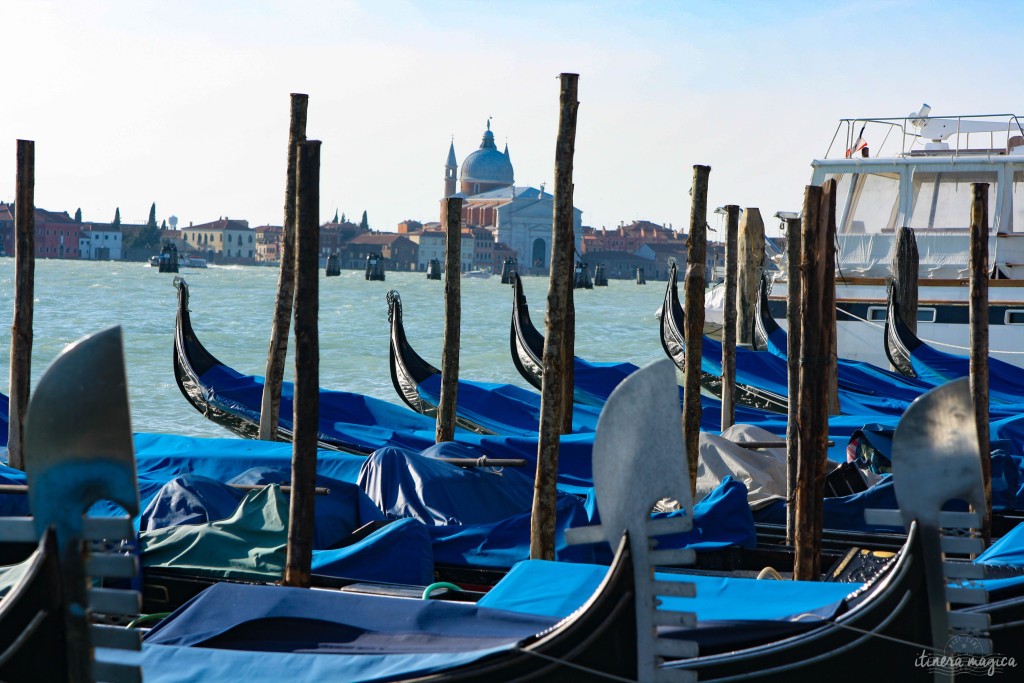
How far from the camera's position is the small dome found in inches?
3046

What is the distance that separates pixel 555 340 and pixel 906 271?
5.16 m

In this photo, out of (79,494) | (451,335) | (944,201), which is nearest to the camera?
(79,494)

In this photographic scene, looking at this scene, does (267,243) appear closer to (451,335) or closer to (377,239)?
(377,239)

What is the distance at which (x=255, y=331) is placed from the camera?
73.4 ft

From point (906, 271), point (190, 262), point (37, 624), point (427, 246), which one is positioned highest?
point (427, 246)

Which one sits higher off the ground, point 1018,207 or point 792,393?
point 1018,207

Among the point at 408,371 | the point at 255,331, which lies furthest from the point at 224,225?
the point at 408,371

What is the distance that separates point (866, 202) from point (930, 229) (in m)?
0.66

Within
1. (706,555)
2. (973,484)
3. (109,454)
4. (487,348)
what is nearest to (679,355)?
(706,555)

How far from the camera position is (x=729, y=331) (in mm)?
6473

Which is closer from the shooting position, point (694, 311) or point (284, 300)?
point (694, 311)

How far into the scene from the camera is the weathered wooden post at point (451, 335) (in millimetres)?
A: 5879

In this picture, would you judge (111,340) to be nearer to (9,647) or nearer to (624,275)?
(9,647)

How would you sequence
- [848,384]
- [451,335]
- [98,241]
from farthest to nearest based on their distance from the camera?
1. [98,241]
2. [848,384]
3. [451,335]
